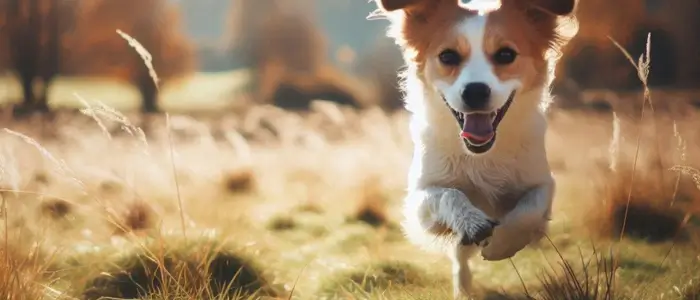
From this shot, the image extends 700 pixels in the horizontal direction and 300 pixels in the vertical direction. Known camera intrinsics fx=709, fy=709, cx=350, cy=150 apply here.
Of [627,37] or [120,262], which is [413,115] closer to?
[120,262]

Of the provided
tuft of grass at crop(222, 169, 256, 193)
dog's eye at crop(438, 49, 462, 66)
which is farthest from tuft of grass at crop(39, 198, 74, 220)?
dog's eye at crop(438, 49, 462, 66)

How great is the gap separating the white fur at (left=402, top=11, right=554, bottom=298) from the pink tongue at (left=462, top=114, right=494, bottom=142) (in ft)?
0.69

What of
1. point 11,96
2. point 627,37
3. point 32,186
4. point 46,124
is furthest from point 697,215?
point 11,96

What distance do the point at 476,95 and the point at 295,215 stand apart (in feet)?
8.16

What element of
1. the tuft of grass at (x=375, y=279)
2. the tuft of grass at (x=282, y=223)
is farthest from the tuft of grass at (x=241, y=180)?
the tuft of grass at (x=375, y=279)

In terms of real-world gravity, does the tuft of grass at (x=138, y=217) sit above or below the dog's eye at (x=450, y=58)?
below

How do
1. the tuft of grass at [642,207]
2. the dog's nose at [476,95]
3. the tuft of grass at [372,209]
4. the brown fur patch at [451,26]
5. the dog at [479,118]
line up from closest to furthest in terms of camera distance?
the dog's nose at [476,95] < the dog at [479,118] < the brown fur patch at [451,26] < the tuft of grass at [642,207] < the tuft of grass at [372,209]

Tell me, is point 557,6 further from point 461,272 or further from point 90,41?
point 90,41

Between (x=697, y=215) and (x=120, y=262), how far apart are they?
294 cm

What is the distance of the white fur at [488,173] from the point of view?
2672 millimetres

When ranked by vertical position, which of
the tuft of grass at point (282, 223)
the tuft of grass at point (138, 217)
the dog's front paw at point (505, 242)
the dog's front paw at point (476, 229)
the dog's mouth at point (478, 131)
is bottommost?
the tuft of grass at point (282, 223)

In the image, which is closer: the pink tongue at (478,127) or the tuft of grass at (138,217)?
the pink tongue at (478,127)

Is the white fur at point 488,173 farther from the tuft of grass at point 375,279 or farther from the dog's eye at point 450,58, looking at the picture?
the tuft of grass at point 375,279

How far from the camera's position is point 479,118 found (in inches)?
97.6
